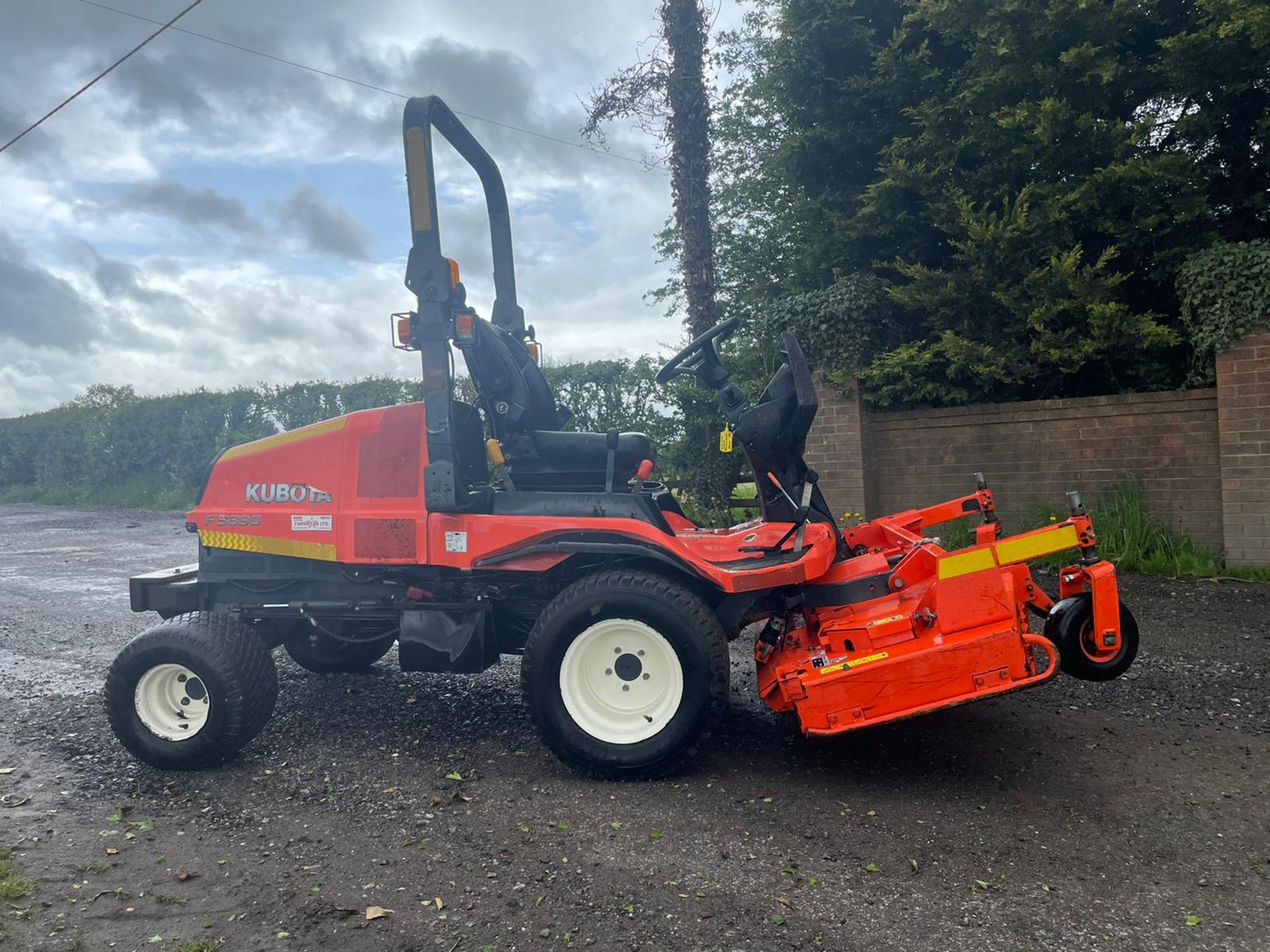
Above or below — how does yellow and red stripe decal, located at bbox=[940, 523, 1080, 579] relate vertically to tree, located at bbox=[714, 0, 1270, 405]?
below

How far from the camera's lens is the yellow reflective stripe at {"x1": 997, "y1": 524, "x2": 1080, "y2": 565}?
149 inches

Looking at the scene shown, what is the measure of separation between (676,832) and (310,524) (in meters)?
2.34

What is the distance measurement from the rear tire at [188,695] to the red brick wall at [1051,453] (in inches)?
246

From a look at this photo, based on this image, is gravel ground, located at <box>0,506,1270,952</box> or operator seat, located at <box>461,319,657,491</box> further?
operator seat, located at <box>461,319,657,491</box>

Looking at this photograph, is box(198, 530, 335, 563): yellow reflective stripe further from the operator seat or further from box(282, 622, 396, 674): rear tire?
box(282, 622, 396, 674): rear tire

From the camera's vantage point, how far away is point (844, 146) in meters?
9.66

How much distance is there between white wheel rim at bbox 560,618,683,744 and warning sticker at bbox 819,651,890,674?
2.08ft

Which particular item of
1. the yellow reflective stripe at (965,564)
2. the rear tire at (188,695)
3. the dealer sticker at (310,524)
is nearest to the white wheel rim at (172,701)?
the rear tire at (188,695)

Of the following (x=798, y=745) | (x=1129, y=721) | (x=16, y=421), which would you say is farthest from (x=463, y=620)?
(x=16, y=421)

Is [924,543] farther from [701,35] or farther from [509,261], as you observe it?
[701,35]

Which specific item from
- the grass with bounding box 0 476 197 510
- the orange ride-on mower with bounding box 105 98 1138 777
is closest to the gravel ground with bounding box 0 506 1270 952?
the orange ride-on mower with bounding box 105 98 1138 777

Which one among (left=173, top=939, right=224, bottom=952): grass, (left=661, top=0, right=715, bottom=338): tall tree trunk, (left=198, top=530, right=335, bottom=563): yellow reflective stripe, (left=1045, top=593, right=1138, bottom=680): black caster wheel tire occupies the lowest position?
(left=173, top=939, right=224, bottom=952): grass

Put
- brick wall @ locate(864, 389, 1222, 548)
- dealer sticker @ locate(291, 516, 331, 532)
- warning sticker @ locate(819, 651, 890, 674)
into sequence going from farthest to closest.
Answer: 1. brick wall @ locate(864, 389, 1222, 548)
2. dealer sticker @ locate(291, 516, 331, 532)
3. warning sticker @ locate(819, 651, 890, 674)

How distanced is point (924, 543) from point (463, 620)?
2192mm
